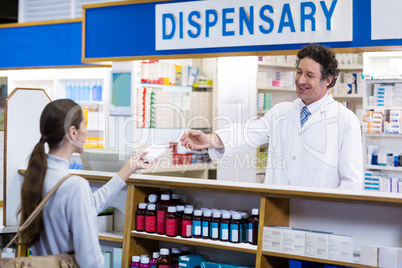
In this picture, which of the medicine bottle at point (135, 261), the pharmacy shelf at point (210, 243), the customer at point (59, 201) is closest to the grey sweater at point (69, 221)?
the customer at point (59, 201)

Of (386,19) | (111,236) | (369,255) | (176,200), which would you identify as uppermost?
(386,19)

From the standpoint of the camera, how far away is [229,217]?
314cm

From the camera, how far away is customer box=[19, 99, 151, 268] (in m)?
2.20

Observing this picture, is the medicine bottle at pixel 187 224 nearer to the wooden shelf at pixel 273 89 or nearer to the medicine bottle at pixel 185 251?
the medicine bottle at pixel 185 251

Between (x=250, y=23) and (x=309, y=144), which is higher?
(x=250, y=23)

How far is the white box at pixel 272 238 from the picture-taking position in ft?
9.66

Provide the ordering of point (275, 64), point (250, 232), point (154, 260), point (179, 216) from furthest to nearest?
point (275, 64) < point (154, 260) < point (179, 216) < point (250, 232)

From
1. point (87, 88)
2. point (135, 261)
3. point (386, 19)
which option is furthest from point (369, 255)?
point (87, 88)

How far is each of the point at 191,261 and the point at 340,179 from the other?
107cm

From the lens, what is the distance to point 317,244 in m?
2.83

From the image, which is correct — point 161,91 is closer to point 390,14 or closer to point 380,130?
point 380,130

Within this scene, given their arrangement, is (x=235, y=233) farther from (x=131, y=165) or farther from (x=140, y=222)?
(x=131, y=165)

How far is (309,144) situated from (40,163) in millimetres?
1850

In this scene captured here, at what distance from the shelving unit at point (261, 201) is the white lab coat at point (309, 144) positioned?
0.33m
